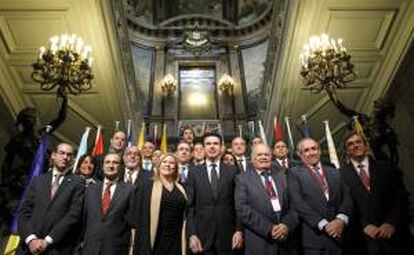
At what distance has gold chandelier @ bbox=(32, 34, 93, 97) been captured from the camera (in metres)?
5.93

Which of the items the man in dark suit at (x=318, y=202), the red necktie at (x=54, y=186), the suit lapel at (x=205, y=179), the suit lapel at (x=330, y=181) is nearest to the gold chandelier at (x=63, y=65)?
the red necktie at (x=54, y=186)

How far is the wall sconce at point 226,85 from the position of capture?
1380 centimetres

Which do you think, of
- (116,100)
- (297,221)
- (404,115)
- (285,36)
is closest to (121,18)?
(116,100)

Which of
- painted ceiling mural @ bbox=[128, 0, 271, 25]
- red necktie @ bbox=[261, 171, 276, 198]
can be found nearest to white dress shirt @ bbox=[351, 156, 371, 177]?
red necktie @ bbox=[261, 171, 276, 198]

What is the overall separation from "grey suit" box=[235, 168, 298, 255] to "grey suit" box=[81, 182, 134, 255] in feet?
3.27

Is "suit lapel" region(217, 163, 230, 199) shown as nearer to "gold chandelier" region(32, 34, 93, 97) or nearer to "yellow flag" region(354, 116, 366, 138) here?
"yellow flag" region(354, 116, 366, 138)

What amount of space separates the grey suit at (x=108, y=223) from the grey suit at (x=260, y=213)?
998mm

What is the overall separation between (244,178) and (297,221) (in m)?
0.60

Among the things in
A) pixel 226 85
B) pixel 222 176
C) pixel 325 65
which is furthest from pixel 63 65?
pixel 226 85

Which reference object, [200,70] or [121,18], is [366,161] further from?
[200,70]

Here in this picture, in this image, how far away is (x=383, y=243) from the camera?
3070 mm

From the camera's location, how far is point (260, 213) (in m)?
3.24

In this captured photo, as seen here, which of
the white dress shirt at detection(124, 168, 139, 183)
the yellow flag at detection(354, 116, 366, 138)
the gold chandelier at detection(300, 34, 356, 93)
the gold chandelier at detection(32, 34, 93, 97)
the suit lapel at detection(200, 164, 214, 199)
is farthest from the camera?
the gold chandelier at detection(300, 34, 356, 93)

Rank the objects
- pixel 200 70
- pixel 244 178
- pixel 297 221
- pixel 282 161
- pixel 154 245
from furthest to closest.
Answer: pixel 200 70, pixel 282 161, pixel 244 178, pixel 297 221, pixel 154 245
